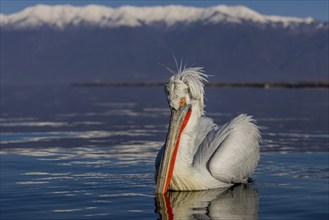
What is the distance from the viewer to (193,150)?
13.3m

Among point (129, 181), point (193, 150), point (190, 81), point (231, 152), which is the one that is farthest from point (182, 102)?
point (129, 181)

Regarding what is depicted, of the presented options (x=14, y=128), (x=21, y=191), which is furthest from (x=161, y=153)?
(x=14, y=128)

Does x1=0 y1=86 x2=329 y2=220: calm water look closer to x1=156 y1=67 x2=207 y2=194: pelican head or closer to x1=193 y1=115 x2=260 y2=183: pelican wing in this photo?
x1=193 y1=115 x2=260 y2=183: pelican wing

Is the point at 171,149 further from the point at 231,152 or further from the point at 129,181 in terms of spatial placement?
the point at 129,181

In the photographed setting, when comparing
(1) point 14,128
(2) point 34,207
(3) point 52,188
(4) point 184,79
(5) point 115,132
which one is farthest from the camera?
(1) point 14,128

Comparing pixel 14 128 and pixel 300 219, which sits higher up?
pixel 14 128

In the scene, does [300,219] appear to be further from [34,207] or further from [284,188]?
[34,207]

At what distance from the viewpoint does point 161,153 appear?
43.5ft

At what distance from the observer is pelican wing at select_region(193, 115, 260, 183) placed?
511 inches

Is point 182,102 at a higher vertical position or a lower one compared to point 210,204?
higher

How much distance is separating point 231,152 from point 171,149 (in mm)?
1351

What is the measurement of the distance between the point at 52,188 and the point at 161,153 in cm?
197

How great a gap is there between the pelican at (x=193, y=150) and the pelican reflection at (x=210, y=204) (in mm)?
Answer: 177

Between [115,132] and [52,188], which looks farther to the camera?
[115,132]
